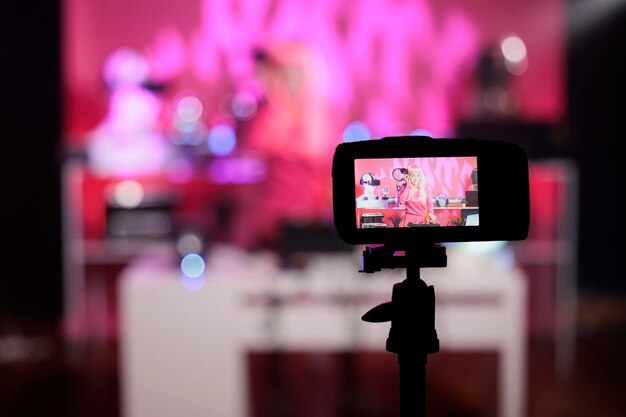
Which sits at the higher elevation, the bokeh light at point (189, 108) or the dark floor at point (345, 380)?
the bokeh light at point (189, 108)

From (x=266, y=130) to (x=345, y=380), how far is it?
5.28 feet

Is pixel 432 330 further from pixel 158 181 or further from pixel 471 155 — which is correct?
pixel 158 181

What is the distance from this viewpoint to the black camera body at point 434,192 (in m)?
1.11

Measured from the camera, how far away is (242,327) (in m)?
3.00

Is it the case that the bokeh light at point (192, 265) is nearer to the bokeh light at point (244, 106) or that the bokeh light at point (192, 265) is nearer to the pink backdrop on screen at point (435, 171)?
the bokeh light at point (244, 106)

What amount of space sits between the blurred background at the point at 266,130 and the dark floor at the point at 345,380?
0.03 metres

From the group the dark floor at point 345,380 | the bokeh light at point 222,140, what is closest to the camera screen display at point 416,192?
the dark floor at point 345,380

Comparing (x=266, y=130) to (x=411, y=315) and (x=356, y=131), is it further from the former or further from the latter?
(x=411, y=315)

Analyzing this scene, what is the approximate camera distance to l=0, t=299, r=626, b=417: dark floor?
3.47 meters

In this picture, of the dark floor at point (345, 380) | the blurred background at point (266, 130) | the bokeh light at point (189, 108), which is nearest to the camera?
the dark floor at point (345, 380)

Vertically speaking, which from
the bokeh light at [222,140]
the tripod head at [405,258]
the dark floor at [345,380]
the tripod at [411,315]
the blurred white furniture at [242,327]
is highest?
the bokeh light at [222,140]

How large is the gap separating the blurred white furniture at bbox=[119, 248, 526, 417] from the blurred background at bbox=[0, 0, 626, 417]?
1018 mm

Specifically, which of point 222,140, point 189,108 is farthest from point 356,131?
point 189,108

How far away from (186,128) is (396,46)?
4.49 feet
